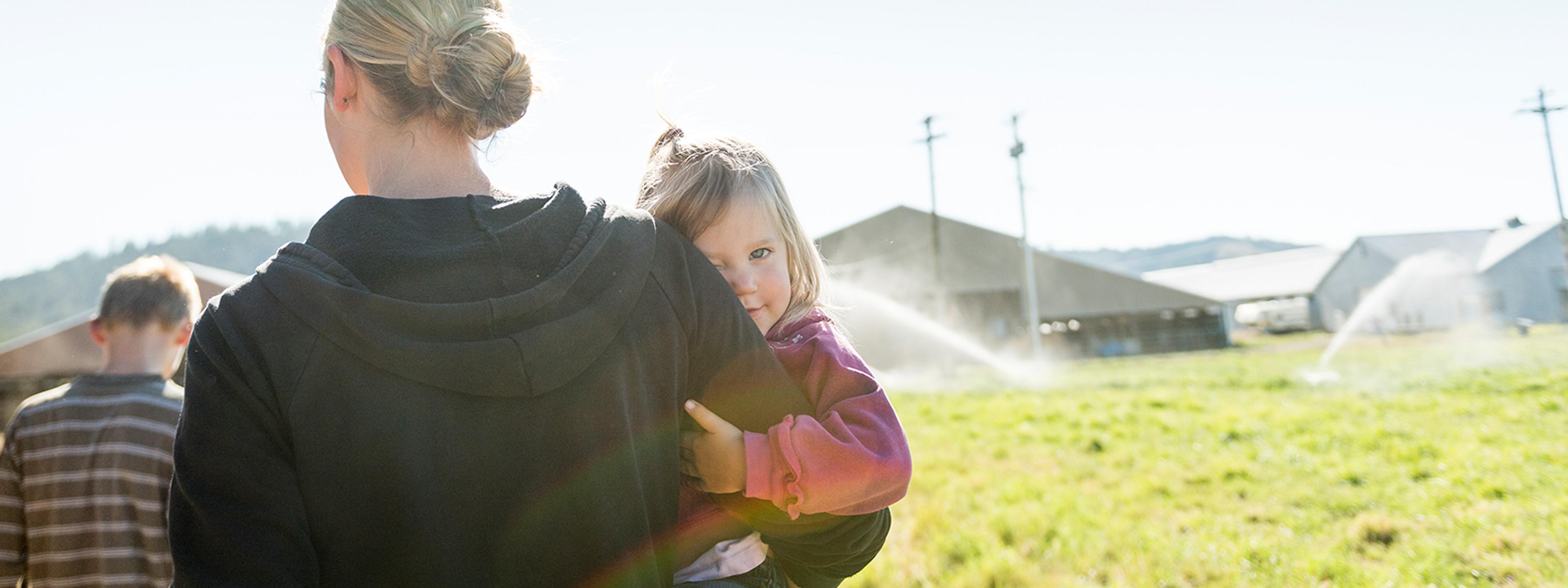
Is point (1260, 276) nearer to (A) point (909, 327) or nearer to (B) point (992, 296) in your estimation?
(B) point (992, 296)

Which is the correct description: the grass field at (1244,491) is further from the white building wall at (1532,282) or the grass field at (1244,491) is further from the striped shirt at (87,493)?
the white building wall at (1532,282)

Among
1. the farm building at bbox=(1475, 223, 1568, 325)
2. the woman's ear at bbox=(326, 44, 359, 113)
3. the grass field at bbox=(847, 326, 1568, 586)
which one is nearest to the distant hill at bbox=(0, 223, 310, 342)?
the grass field at bbox=(847, 326, 1568, 586)

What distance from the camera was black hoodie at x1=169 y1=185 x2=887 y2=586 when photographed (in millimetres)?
1222

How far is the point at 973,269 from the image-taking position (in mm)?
33062

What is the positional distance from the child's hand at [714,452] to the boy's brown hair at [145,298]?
283 centimetres

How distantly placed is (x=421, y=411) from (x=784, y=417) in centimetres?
68

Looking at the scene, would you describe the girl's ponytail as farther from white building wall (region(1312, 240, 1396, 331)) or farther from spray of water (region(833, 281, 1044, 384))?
white building wall (region(1312, 240, 1396, 331))

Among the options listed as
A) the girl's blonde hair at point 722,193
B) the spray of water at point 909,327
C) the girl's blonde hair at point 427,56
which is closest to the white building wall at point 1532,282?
the spray of water at point 909,327

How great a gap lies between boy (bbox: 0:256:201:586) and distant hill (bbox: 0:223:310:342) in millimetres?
49018

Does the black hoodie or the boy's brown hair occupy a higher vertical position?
the boy's brown hair

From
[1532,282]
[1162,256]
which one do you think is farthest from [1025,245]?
[1162,256]

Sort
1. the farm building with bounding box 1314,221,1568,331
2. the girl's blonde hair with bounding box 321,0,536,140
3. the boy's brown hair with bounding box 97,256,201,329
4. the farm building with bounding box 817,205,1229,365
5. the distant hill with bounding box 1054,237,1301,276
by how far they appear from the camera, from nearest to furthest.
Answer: the girl's blonde hair with bounding box 321,0,536,140
the boy's brown hair with bounding box 97,256,201,329
the farm building with bounding box 817,205,1229,365
the farm building with bounding box 1314,221,1568,331
the distant hill with bounding box 1054,237,1301,276

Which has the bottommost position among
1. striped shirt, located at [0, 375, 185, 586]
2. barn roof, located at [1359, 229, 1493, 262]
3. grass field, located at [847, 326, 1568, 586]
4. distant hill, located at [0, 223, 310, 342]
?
grass field, located at [847, 326, 1568, 586]

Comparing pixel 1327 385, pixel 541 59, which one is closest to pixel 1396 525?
pixel 541 59
